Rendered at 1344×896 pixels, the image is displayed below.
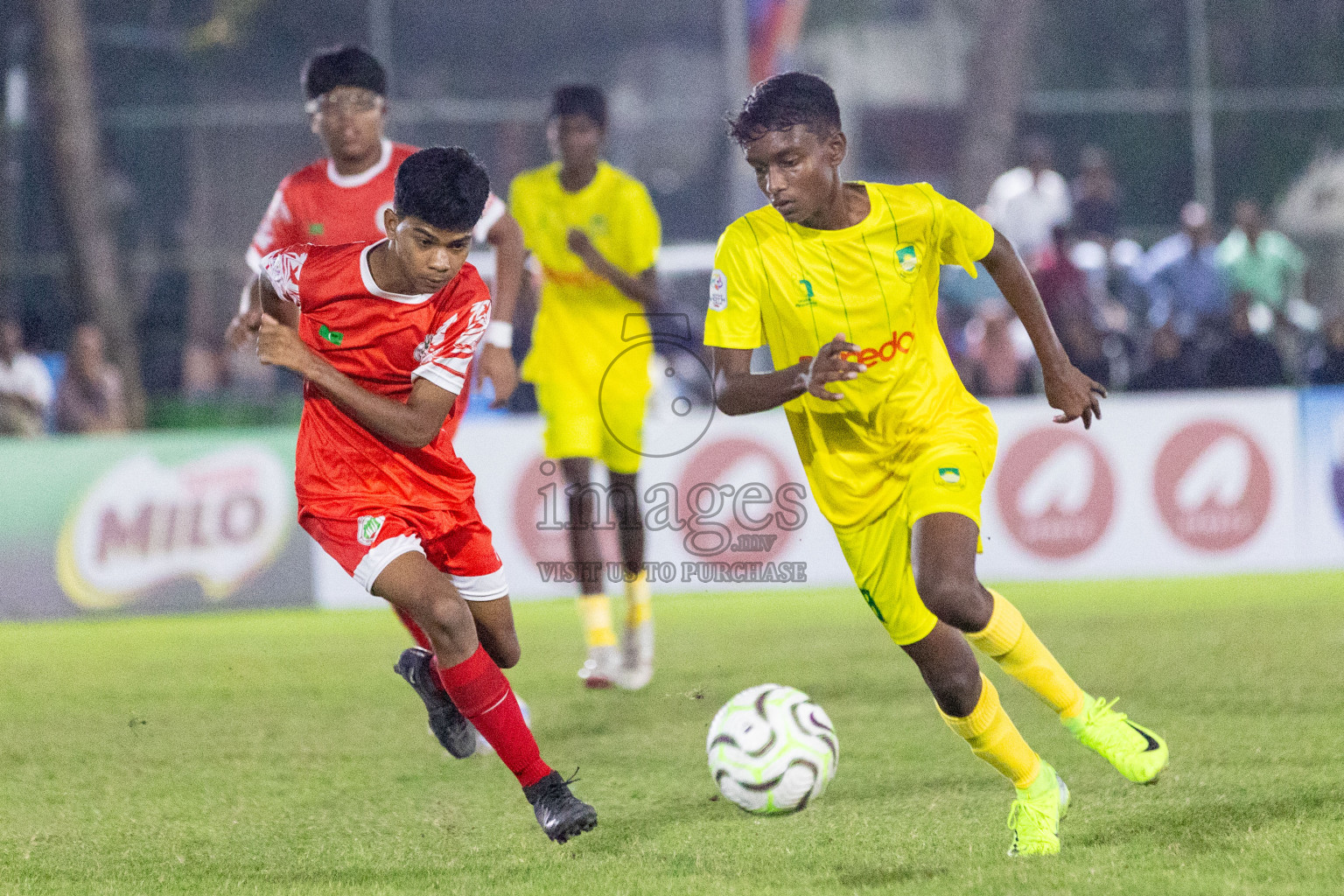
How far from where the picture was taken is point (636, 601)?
793 centimetres

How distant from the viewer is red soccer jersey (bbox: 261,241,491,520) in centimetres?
490

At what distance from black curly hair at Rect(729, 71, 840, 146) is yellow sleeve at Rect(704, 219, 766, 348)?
1.02ft

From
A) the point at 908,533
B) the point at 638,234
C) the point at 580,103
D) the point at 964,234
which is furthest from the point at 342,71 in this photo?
the point at 908,533

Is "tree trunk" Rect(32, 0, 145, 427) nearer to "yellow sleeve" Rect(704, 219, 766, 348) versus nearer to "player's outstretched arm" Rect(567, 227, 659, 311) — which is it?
"player's outstretched arm" Rect(567, 227, 659, 311)

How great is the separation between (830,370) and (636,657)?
3.88 metres

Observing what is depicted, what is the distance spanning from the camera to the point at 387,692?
8078mm

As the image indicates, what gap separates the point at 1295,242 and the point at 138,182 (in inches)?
519

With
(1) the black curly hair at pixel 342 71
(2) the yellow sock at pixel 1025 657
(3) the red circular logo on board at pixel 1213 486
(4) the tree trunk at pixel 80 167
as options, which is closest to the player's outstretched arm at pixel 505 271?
(1) the black curly hair at pixel 342 71

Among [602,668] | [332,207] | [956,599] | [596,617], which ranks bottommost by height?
[602,668]

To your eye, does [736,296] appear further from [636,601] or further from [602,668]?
[602,668]

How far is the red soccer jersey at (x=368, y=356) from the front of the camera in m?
4.90

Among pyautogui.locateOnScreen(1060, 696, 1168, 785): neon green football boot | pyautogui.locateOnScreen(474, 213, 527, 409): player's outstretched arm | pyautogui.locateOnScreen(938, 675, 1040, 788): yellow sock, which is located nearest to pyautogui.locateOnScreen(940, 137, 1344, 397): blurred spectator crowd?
pyautogui.locateOnScreen(474, 213, 527, 409): player's outstretched arm

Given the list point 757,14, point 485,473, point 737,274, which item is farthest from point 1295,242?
point 737,274

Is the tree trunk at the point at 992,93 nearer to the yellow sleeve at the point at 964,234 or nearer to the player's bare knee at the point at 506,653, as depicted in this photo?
the yellow sleeve at the point at 964,234
